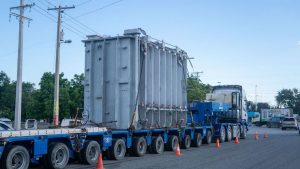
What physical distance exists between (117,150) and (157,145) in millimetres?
2744

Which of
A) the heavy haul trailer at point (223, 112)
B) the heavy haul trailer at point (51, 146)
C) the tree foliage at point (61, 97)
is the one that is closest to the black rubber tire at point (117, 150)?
the heavy haul trailer at point (51, 146)

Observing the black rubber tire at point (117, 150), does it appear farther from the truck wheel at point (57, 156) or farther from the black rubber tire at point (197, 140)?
the black rubber tire at point (197, 140)

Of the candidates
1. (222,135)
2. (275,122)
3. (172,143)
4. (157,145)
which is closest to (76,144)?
(157,145)

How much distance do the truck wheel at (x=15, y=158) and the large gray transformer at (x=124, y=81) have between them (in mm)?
5468

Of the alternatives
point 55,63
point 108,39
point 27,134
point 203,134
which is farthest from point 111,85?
point 55,63

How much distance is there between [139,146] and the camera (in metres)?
16.5

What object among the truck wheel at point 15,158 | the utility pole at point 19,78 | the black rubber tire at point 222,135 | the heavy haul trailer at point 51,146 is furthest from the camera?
the utility pole at point 19,78

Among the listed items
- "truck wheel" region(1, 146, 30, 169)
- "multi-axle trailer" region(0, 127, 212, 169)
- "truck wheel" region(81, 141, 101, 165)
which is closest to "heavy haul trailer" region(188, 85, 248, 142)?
"multi-axle trailer" region(0, 127, 212, 169)

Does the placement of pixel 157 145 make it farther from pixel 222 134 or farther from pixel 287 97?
pixel 287 97

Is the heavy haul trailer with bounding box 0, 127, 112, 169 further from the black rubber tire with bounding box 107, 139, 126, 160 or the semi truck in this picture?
the black rubber tire with bounding box 107, 139, 126, 160

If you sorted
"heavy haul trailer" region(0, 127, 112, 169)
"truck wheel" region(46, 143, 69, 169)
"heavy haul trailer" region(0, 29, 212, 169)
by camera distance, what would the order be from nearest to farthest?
"heavy haul trailer" region(0, 127, 112, 169), "truck wheel" region(46, 143, 69, 169), "heavy haul trailer" region(0, 29, 212, 169)

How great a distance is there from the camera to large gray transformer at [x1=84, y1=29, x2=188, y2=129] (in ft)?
54.0

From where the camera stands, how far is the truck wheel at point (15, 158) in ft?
34.5

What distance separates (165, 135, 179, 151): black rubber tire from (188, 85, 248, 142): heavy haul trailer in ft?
8.62
